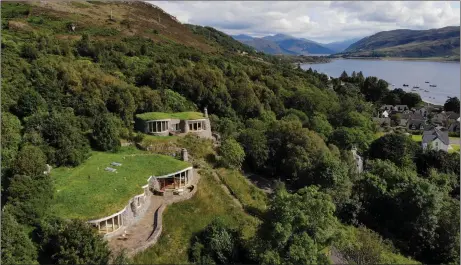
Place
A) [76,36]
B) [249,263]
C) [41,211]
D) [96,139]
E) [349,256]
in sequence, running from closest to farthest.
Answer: [41,211], [249,263], [349,256], [96,139], [76,36]

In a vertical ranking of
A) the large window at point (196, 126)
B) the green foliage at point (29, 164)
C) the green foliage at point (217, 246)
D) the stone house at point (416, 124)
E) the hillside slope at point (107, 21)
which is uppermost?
the hillside slope at point (107, 21)

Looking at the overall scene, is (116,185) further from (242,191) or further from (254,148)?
(254,148)

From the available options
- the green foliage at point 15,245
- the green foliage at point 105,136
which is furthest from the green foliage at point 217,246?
the green foliage at point 105,136

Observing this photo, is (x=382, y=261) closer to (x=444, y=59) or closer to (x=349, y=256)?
(x=349, y=256)

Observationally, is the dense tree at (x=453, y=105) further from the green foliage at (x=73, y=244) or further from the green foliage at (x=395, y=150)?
the green foliage at (x=73, y=244)

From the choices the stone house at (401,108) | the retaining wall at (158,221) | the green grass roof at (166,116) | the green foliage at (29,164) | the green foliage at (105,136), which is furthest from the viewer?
the stone house at (401,108)

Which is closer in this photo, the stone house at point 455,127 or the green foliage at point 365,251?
the green foliage at point 365,251

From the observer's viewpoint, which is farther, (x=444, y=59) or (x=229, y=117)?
(x=444, y=59)

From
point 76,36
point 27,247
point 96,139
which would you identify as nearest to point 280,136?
point 96,139
